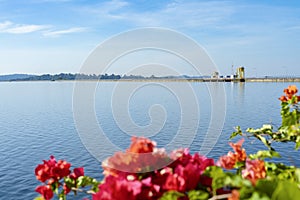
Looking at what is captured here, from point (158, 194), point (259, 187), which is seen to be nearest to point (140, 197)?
point (158, 194)

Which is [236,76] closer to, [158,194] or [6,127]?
[6,127]

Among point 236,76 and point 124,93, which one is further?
point 236,76

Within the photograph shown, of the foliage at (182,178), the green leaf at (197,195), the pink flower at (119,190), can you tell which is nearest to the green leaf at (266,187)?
the foliage at (182,178)

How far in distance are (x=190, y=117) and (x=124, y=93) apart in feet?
1.69

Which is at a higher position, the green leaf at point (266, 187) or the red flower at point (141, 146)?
the red flower at point (141, 146)

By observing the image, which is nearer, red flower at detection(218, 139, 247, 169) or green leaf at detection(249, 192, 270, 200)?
green leaf at detection(249, 192, 270, 200)

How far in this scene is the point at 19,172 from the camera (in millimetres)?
16250

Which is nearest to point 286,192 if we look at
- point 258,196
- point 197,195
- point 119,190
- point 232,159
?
point 258,196

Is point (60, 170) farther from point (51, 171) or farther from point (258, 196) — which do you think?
point (258, 196)

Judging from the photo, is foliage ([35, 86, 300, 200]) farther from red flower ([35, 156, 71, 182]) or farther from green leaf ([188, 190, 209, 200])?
red flower ([35, 156, 71, 182])

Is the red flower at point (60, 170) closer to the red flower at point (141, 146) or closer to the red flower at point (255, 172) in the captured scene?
the red flower at point (141, 146)

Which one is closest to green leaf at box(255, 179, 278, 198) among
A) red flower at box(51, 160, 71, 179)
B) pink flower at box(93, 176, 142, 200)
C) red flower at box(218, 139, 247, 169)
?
pink flower at box(93, 176, 142, 200)

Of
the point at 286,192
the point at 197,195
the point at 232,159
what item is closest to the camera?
the point at 286,192

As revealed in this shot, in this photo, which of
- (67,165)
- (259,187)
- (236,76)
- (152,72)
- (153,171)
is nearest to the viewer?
(259,187)
